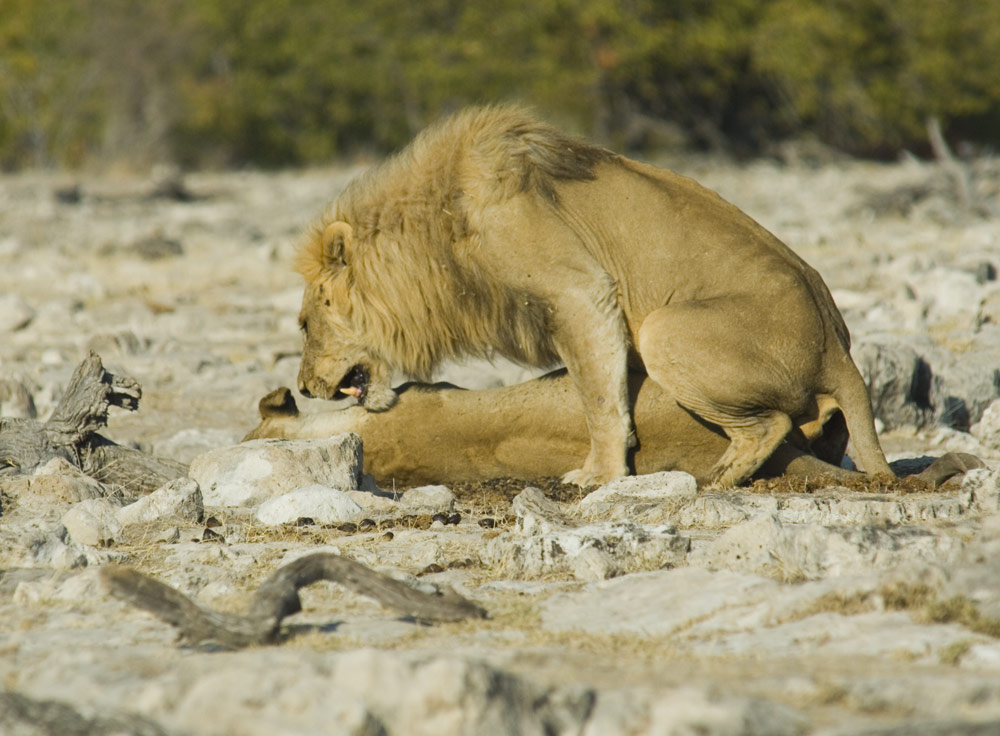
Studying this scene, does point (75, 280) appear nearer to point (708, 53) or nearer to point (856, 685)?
point (856, 685)

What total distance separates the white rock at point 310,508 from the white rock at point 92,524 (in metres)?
0.62

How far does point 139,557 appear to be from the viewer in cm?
518

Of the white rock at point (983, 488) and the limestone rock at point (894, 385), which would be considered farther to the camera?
the limestone rock at point (894, 385)

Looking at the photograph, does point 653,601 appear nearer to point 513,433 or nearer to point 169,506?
point 169,506

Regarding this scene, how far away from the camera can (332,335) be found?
736 cm

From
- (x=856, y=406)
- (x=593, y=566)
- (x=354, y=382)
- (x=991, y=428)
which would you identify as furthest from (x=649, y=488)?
(x=991, y=428)

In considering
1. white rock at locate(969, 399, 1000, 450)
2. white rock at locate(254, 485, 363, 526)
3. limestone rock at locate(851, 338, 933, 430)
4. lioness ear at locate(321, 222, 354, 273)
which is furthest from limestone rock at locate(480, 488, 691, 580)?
limestone rock at locate(851, 338, 933, 430)

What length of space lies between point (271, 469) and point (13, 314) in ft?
19.4

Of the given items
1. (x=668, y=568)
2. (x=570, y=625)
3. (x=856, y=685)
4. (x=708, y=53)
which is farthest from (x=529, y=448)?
(x=708, y=53)

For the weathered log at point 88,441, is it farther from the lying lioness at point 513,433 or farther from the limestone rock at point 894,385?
the limestone rock at point 894,385

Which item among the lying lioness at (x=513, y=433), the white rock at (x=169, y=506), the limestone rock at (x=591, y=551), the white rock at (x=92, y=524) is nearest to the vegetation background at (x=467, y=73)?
the lying lioness at (x=513, y=433)

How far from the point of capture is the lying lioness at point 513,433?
671 centimetres

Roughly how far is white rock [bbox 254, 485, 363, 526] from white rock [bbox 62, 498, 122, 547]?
616 millimetres

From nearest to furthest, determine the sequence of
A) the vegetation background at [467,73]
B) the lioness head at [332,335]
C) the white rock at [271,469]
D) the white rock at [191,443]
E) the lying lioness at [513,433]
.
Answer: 1. the white rock at [271,469]
2. the lying lioness at [513,433]
3. the lioness head at [332,335]
4. the white rock at [191,443]
5. the vegetation background at [467,73]
